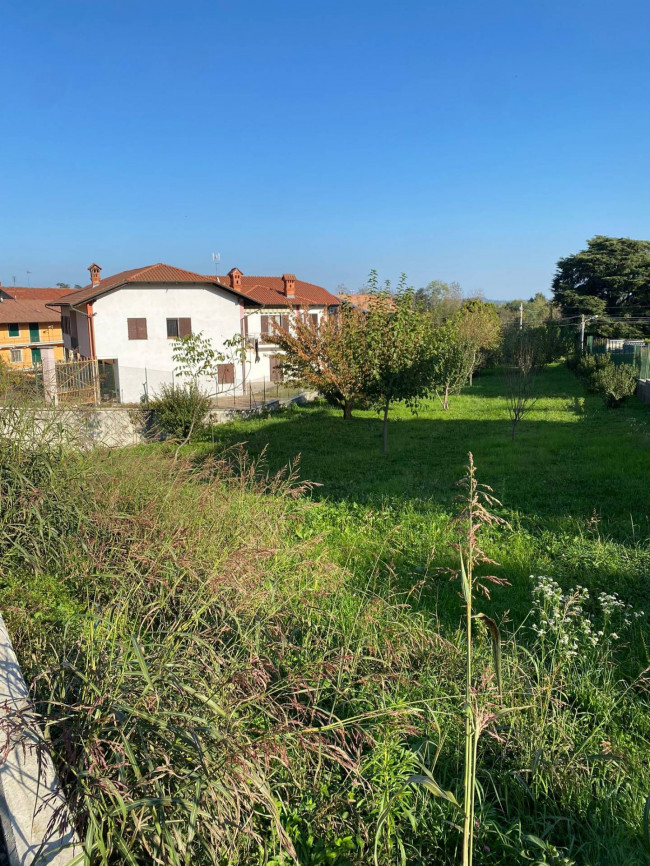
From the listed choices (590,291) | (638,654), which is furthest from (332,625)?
(590,291)

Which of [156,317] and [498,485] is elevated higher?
[156,317]

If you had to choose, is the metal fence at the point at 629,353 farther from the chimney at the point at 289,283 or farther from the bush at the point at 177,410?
the chimney at the point at 289,283

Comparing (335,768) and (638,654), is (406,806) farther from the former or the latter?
(638,654)

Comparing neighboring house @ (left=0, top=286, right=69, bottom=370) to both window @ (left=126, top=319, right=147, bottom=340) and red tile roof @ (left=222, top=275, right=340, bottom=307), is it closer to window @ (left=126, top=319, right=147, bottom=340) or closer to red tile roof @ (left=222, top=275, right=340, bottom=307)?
red tile roof @ (left=222, top=275, right=340, bottom=307)

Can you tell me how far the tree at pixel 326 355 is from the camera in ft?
64.6

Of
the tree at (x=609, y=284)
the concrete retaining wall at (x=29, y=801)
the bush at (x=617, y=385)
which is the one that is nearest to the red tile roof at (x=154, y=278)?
the bush at (x=617, y=385)

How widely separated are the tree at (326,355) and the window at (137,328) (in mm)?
8201

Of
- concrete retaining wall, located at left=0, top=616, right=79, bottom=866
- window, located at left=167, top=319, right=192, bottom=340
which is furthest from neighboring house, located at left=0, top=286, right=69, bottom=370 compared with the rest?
concrete retaining wall, located at left=0, top=616, right=79, bottom=866

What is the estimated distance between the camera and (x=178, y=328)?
95.6 ft

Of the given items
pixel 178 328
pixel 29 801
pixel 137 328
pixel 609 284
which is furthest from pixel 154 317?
pixel 609 284

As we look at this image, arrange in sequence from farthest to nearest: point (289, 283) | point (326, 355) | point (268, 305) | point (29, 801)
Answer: point (289, 283)
point (268, 305)
point (326, 355)
point (29, 801)

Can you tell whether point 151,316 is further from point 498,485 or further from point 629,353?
point 629,353

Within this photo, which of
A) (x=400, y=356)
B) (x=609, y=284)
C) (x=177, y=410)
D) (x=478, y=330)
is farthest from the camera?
(x=609, y=284)

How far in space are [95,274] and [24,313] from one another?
16249mm
